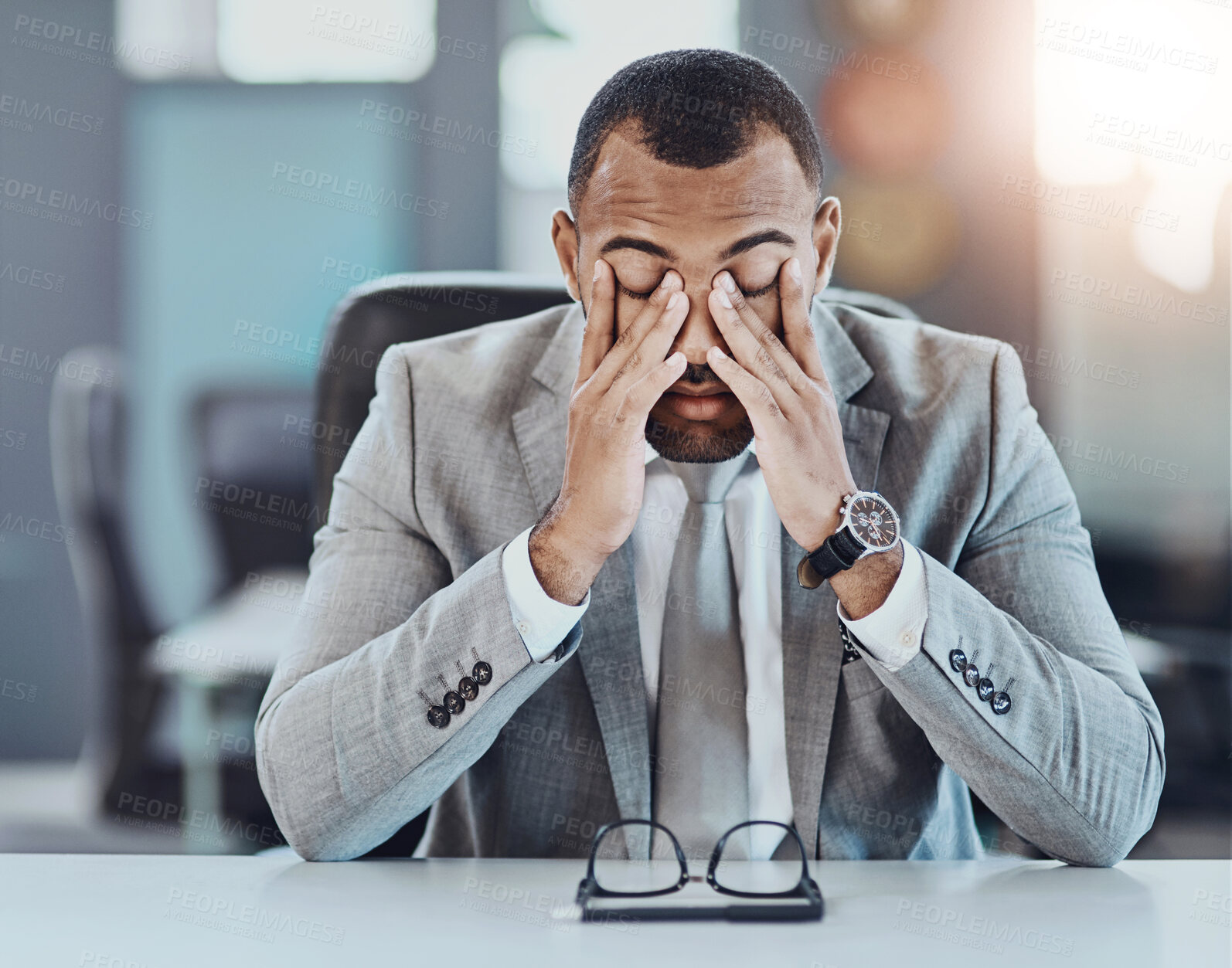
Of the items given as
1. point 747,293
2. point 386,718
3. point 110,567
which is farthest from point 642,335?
point 110,567

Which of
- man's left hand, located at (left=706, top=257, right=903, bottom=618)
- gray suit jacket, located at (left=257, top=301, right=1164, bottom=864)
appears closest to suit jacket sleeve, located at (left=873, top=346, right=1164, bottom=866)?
gray suit jacket, located at (left=257, top=301, right=1164, bottom=864)

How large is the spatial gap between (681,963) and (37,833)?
2.99 metres

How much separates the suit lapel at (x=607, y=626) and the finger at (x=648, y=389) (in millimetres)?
172

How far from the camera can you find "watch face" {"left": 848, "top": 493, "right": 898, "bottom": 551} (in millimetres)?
964

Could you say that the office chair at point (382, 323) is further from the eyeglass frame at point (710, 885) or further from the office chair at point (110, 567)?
the office chair at point (110, 567)

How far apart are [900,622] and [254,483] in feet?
6.83

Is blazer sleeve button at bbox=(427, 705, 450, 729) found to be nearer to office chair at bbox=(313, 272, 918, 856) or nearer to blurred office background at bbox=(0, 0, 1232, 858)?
office chair at bbox=(313, 272, 918, 856)

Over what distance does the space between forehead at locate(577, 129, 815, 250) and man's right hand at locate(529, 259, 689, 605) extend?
0.06m

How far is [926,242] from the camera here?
344cm

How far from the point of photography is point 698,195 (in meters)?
1.09

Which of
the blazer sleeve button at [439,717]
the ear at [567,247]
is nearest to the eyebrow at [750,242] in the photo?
the ear at [567,247]

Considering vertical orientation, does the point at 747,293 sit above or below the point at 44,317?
above

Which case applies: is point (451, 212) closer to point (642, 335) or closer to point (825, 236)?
point (825, 236)

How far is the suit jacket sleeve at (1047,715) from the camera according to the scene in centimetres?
93
